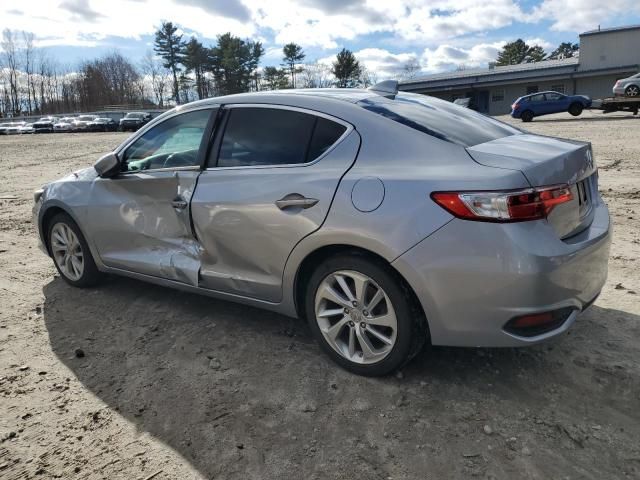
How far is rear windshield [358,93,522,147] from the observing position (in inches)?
118

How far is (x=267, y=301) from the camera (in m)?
3.40

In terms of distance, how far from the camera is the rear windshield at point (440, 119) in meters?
2.99

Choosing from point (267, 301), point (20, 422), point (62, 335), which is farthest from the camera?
point (62, 335)

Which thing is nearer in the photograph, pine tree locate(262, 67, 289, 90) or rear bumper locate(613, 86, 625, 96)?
rear bumper locate(613, 86, 625, 96)

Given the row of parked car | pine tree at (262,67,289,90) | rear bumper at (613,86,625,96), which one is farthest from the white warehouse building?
pine tree at (262,67,289,90)

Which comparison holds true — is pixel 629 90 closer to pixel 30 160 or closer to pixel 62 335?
pixel 30 160

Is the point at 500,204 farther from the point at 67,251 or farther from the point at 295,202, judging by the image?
the point at 67,251

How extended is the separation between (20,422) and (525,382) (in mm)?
2835

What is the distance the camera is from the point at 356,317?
302cm

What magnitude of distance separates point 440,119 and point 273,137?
3.45 ft

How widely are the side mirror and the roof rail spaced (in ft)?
6.81

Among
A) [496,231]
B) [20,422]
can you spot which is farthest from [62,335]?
[496,231]

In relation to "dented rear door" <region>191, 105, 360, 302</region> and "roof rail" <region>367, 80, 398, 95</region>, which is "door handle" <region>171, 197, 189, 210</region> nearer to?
"dented rear door" <region>191, 105, 360, 302</region>

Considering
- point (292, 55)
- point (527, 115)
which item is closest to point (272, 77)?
point (292, 55)
